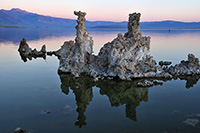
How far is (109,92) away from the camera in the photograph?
29500 mm

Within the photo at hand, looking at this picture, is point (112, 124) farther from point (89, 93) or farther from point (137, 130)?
point (89, 93)

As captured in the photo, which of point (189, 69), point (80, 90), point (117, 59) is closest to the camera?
point (80, 90)

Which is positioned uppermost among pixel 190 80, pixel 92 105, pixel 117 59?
pixel 117 59

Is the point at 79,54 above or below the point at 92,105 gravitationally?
above

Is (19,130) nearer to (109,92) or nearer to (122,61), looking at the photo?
(109,92)

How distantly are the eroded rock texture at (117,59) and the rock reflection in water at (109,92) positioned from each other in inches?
77.0

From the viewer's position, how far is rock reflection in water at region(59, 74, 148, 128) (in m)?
24.2

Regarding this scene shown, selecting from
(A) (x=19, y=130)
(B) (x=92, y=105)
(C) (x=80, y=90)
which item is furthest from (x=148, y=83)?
(A) (x=19, y=130)

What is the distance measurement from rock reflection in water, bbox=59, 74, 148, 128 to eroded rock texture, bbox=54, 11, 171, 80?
77.0 inches

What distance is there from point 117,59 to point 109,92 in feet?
24.5

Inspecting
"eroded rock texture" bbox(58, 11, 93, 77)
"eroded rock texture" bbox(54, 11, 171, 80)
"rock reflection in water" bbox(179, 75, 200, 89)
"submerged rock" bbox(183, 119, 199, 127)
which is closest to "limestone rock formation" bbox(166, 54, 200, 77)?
"rock reflection in water" bbox(179, 75, 200, 89)

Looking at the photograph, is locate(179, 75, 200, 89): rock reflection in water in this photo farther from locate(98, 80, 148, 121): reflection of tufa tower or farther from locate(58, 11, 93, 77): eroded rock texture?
locate(58, 11, 93, 77): eroded rock texture

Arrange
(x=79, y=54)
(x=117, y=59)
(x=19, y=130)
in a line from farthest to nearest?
(x=79, y=54), (x=117, y=59), (x=19, y=130)

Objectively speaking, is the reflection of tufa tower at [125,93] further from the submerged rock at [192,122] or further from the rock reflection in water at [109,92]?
the submerged rock at [192,122]
